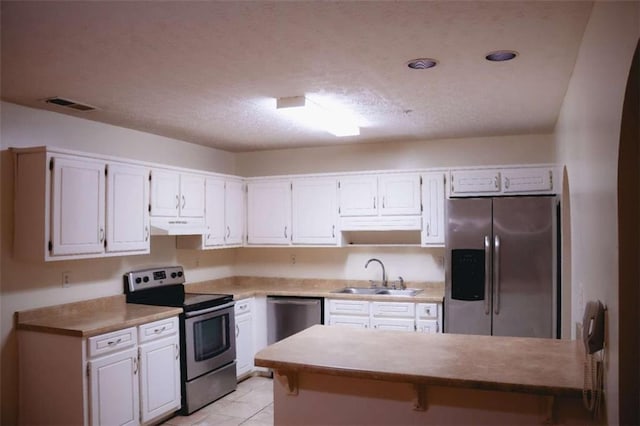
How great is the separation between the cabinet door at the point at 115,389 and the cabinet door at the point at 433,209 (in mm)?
2812

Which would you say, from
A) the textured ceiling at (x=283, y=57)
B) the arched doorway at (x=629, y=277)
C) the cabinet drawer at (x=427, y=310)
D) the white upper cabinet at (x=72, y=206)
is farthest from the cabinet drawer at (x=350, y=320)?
the arched doorway at (x=629, y=277)

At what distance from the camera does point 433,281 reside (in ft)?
17.3

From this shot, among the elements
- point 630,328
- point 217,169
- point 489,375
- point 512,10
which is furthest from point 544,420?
point 217,169

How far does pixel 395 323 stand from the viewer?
4.79 metres

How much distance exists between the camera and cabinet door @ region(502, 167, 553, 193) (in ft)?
15.1

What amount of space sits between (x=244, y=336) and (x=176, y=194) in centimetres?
157

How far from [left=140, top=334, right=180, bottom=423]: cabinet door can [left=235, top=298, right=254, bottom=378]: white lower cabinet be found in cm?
90

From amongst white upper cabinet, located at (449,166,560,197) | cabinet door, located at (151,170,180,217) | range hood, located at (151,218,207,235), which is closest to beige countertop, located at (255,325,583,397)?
range hood, located at (151,218,207,235)

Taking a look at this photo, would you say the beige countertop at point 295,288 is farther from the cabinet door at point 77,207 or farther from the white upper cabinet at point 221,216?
the cabinet door at point 77,207

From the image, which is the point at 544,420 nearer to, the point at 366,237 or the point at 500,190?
the point at 500,190

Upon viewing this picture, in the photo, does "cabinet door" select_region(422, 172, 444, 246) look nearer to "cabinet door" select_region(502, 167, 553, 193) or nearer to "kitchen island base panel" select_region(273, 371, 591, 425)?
"cabinet door" select_region(502, 167, 553, 193)

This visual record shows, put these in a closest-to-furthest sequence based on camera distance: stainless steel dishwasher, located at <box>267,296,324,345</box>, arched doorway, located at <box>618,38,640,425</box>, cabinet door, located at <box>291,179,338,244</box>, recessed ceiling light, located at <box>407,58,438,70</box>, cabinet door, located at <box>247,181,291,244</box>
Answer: arched doorway, located at <box>618,38,640,425</box>
recessed ceiling light, located at <box>407,58,438,70</box>
stainless steel dishwasher, located at <box>267,296,324,345</box>
cabinet door, located at <box>291,179,338,244</box>
cabinet door, located at <box>247,181,291,244</box>

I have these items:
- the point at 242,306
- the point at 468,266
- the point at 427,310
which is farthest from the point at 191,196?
the point at 468,266

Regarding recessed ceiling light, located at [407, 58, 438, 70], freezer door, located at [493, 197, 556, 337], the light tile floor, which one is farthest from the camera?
freezer door, located at [493, 197, 556, 337]
